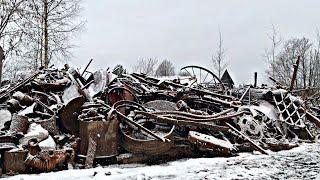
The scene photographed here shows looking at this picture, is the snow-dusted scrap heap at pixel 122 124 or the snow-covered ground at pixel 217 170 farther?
the snow-dusted scrap heap at pixel 122 124

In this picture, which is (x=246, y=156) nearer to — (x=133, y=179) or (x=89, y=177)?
(x=133, y=179)

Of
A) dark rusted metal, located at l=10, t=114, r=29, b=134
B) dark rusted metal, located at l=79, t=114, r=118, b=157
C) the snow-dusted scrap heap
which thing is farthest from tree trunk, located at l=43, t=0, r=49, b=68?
dark rusted metal, located at l=79, t=114, r=118, b=157

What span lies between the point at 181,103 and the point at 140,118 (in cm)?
121

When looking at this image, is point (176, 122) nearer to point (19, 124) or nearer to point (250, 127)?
point (250, 127)

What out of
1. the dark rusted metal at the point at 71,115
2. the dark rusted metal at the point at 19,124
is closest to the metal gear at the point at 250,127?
the dark rusted metal at the point at 71,115

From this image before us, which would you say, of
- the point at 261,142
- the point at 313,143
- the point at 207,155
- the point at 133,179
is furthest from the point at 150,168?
the point at 313,143

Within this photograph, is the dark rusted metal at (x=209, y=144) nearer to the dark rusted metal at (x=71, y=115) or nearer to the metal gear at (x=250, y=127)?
the metal gear at (x=250, y=127)

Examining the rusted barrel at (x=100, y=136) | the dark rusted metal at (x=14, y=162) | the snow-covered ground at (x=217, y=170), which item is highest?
the rusted barrel at (x=100, y=136)

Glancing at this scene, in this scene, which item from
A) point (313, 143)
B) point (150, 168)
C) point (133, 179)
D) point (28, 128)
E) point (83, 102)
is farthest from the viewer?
point (313, 143)

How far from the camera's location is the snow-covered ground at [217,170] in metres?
5.17

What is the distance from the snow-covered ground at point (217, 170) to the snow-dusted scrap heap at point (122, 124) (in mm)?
308

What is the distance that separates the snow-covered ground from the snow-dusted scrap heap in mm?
308

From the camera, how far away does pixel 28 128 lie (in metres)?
6.20

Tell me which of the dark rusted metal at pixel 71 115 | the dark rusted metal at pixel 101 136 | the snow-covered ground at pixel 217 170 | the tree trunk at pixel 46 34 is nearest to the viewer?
the snow-covered ground at pixel 217 170
